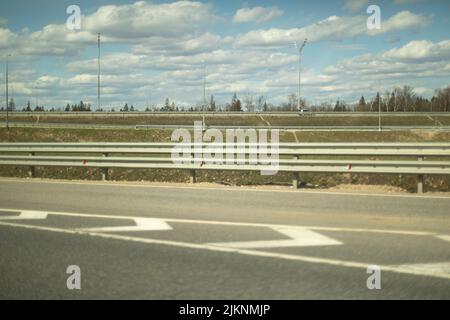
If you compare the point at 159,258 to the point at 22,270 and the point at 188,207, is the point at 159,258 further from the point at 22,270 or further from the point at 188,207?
the point at 188,207

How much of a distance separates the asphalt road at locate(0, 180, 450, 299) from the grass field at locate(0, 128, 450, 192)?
18.1ft

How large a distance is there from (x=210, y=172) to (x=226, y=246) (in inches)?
597

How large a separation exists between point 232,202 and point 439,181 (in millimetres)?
8630

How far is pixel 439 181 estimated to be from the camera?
16891mm

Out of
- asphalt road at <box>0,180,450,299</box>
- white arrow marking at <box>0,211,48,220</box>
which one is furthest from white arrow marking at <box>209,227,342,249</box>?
white arrow marking at <box>0,211,48,220</box>

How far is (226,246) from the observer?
683 centimetres

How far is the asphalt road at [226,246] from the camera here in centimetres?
516

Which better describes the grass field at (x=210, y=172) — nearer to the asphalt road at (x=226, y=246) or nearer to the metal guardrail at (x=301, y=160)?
the metal guardrail at (x=301, y=160)

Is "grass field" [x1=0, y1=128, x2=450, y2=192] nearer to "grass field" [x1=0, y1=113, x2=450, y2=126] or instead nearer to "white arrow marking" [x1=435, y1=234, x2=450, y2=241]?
"white arrow marking" [x1=435, y1=234, x2=450, y2=241]

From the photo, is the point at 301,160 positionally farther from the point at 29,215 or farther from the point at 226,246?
the point at 226,246

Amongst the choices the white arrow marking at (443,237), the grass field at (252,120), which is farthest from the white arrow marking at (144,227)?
the grass field at (252,120)

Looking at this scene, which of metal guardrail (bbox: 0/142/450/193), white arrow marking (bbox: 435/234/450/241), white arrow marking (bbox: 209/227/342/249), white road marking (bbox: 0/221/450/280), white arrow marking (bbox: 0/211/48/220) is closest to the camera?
white road marking (bbox: 0/221/450/280)

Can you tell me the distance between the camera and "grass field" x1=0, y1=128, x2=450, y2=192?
17906mm

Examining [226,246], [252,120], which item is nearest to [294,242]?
[226,246]
